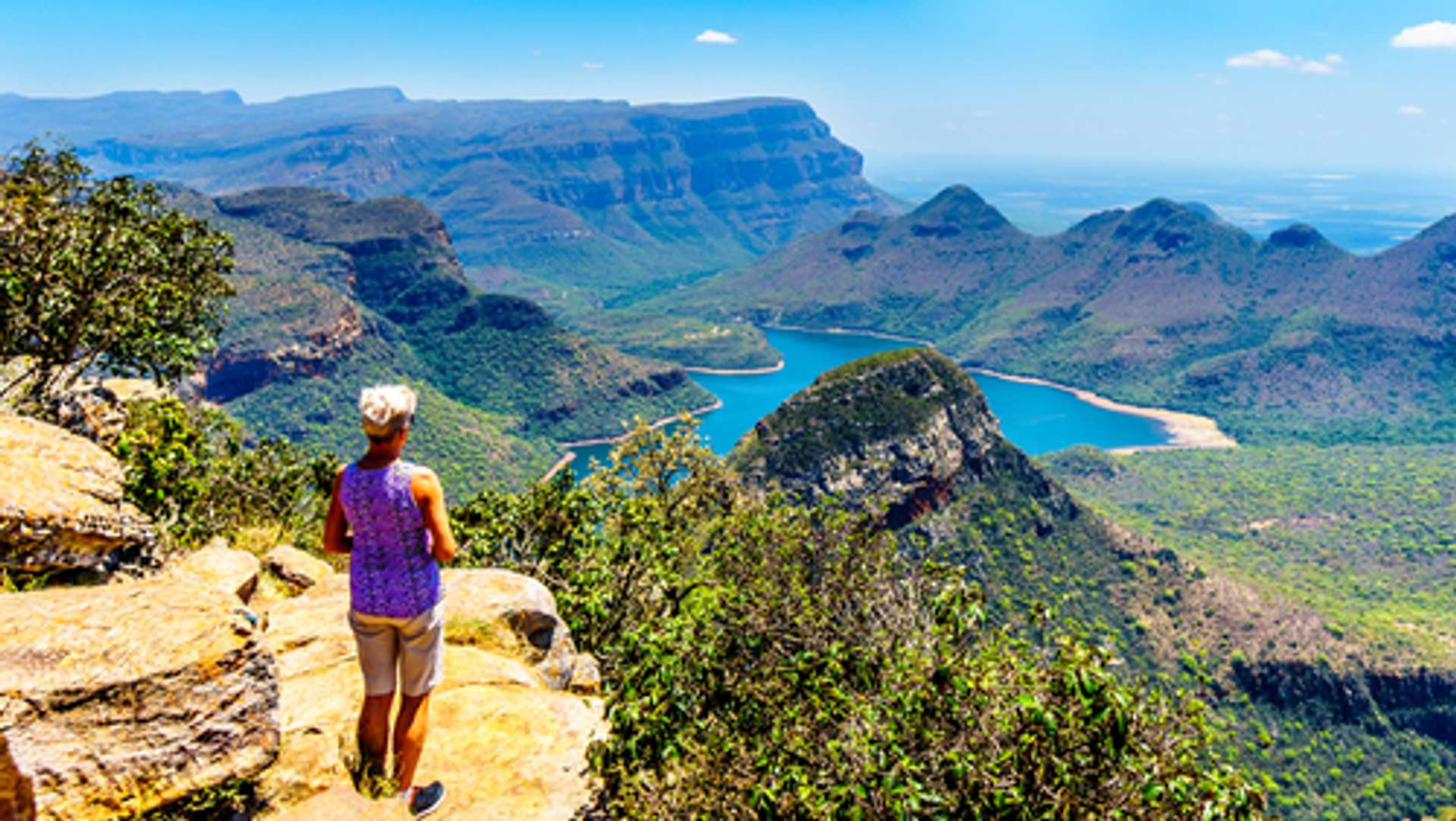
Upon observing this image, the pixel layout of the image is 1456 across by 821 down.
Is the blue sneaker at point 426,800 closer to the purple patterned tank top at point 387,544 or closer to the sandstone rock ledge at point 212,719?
the sandstone rock ledge at point 212,719

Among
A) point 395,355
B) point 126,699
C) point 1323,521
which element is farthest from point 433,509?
point 395,355

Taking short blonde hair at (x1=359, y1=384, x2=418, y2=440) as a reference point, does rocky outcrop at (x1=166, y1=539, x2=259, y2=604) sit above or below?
below

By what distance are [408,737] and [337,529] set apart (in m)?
2.41

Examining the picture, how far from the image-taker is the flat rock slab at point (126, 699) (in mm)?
6727

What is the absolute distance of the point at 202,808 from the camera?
24.3ft

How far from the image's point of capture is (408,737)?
8594mm

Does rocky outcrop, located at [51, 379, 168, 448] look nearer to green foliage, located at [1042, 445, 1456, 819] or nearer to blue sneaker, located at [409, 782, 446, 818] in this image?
blue sneaker, located at [409, 782, 446, 818]

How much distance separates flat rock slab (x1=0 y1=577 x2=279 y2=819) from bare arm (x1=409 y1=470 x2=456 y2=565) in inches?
80.9

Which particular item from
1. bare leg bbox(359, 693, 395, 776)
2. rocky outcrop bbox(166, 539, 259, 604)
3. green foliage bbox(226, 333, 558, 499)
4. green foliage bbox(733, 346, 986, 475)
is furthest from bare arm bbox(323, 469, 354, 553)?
green foliage bbox(226, 333, 558, 499)

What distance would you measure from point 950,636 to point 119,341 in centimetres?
2045

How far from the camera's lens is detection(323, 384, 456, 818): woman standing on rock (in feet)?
25.8

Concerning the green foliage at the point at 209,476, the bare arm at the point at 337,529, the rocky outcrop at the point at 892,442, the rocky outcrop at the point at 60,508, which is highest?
the bare arm at the point at 337,529

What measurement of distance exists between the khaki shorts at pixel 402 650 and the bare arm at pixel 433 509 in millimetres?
890

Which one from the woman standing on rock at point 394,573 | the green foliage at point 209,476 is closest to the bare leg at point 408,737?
the woman standing on rock at point 394,573
